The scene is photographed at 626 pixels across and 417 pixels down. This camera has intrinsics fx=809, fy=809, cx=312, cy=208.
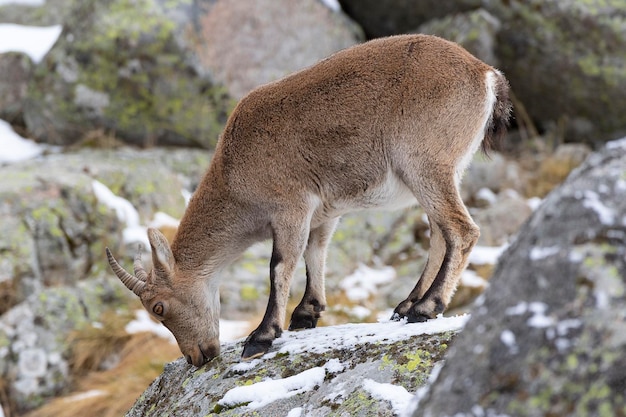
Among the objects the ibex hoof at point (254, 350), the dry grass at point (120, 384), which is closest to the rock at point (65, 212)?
the dry grass at point (120, 384)

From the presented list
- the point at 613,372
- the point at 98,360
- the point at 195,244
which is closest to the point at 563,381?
the point at 613,372

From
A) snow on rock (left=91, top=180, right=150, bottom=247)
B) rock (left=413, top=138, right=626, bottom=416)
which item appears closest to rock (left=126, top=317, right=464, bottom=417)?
rock (left=413, top=138, right=626, bottom=416)

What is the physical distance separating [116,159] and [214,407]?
768 centimetres

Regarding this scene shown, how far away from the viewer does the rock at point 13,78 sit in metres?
13.3

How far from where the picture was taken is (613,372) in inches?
82.2

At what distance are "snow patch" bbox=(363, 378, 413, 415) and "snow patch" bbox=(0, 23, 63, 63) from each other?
34.9 feet

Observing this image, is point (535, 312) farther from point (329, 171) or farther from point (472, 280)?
point (472, 280)

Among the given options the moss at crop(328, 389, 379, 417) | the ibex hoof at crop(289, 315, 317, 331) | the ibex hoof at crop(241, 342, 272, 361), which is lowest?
the ibex hoof at crop(289, 315, 317, 331)

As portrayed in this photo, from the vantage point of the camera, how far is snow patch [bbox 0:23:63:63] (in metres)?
13.5

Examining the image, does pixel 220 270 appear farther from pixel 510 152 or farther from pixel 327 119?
pixel 510 152

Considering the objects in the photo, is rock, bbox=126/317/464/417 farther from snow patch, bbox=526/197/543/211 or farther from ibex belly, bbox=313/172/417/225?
snow patch, bbox=526/197/543/211

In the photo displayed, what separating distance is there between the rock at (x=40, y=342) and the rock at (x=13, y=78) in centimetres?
465

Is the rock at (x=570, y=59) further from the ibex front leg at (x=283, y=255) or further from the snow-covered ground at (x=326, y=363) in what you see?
the snow-covered ground at (x=326, y=363)

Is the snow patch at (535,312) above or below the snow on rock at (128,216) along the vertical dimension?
above
